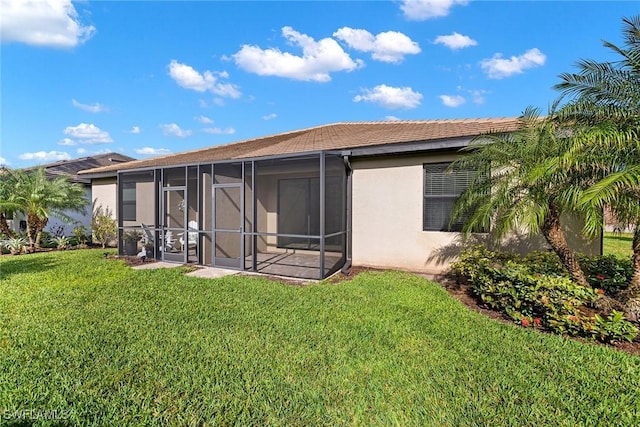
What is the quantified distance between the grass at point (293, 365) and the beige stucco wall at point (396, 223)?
89.1 inches

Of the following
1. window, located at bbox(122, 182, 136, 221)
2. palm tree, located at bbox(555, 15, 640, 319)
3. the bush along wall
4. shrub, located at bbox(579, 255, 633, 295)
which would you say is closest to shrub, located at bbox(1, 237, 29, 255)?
window, located at bbox(122, 182, 136, 221)

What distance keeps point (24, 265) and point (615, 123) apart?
13.7 metres

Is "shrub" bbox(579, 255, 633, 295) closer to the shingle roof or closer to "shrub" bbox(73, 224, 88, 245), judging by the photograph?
the shingle roof

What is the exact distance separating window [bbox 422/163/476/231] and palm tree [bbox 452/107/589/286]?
4.85 ft

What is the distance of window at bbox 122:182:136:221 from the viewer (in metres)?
11.7

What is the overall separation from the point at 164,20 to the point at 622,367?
1326cm

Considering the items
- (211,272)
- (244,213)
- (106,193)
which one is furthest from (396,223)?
(106,193)

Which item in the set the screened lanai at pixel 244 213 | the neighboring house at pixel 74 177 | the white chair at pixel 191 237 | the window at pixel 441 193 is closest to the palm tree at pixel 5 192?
the neighboring house at pixel 74 177

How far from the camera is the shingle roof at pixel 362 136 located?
761 cm

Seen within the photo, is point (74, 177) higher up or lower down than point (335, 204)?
higher up

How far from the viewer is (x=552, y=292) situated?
14.3 feet

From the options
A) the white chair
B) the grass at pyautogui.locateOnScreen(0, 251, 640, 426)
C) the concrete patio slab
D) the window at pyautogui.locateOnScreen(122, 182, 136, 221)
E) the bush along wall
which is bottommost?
the grass at pyautogui.locateOnScreen(0, 251, 640, 426)

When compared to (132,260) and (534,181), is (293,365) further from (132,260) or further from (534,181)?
(132,260)

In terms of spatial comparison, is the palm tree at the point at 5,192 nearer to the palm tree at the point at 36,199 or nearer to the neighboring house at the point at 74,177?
the palm tree at the point at 36,199
